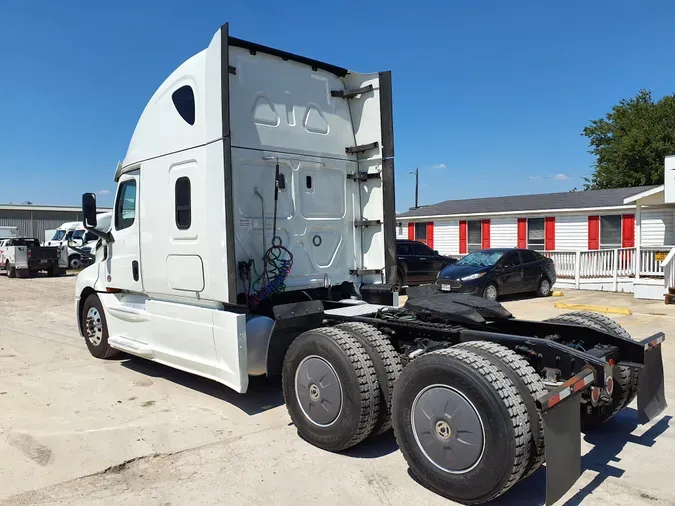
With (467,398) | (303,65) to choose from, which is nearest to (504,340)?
(467,398)

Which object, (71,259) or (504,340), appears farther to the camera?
(71,259)

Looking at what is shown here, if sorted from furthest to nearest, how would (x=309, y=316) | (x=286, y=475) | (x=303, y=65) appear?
(x=303, y=65)
(x=309, y=316)
(x=286, y=475)

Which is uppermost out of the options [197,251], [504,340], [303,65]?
[303,65]

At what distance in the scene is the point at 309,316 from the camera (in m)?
4.97

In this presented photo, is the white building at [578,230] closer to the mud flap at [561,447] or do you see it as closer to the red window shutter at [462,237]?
the red window shutter at [462,237]

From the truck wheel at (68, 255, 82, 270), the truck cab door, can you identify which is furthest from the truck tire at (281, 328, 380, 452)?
the truck wheel at (68, 255, 82, 270)

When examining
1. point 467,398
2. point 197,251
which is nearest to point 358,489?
point 467,398

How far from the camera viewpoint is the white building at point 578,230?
16.6 meters

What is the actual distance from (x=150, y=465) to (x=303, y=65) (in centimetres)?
427

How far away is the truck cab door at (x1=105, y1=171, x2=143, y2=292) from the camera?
629 cm

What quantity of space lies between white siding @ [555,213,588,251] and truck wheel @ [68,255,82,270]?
77.2 ft

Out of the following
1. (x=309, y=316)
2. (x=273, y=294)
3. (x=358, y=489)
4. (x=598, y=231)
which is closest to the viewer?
(x=358, y=489)

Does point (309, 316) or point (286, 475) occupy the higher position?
point (309, 316)

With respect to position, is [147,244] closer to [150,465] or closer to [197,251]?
[197,251]
